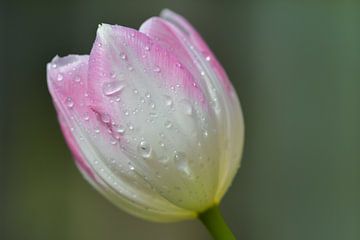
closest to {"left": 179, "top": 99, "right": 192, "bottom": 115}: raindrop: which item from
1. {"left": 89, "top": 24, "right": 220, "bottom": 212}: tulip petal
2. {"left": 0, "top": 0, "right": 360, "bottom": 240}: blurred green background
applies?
{"left": 89, "top": 24, "right": 220, "bottom": 212}: tulip petal

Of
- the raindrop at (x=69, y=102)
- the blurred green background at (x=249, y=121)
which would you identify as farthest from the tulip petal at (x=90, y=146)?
the blurred green background at (x=249, y=121)

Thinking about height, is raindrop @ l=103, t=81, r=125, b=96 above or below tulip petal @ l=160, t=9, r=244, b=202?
above

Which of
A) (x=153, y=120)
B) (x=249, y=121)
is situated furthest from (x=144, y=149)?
(x=249, y=121)

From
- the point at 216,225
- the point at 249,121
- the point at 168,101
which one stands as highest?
the point at 168,101

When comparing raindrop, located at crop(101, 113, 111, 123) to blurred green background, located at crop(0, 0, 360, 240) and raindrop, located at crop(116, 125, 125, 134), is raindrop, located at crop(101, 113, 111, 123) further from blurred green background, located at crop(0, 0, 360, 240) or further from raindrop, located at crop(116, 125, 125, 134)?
blurred green background, located at crop(0, 0, 360, 240)

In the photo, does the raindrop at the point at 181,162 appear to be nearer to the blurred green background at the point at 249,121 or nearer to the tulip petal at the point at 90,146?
the tulip petal at the point at 90,146

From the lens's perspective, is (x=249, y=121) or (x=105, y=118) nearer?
(x=105, y=118)

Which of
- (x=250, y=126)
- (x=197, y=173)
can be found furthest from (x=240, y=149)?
(x=250, y=126)

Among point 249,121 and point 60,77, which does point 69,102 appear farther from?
point 249,121
